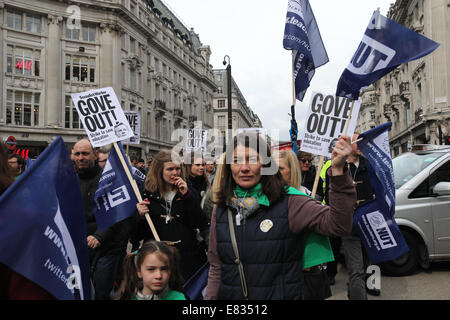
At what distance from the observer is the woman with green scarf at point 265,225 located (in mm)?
2174

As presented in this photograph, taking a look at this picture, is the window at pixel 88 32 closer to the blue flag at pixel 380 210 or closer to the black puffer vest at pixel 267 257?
the blue flag at pixel 380 210

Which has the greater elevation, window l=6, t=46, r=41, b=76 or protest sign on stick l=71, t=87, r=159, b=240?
window l=6, t=46, r=41, b=76

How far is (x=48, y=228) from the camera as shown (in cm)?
205

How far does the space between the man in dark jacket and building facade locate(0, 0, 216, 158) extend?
77.6 feet

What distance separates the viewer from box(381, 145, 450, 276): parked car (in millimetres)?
5949

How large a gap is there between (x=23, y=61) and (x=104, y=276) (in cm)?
3181

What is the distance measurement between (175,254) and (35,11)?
3433 centimetres

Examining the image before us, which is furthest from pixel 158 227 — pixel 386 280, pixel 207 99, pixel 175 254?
pixel 207 99

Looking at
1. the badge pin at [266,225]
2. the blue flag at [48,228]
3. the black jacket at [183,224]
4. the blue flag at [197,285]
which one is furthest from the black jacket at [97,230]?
the badge pin at [266,225]

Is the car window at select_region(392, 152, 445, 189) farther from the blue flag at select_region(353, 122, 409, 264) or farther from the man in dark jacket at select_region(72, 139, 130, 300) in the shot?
the man in dark jacket at select_region(72, 139, 130, 300)

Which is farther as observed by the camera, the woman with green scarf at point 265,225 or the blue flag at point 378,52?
the blue flag at point 378,52

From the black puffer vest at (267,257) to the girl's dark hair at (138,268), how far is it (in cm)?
82

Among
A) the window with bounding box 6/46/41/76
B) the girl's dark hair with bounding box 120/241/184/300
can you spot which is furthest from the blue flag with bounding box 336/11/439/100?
the window with bounding box 6/46/41/76

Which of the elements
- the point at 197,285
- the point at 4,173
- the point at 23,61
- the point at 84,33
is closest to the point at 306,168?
the point at 197,285
